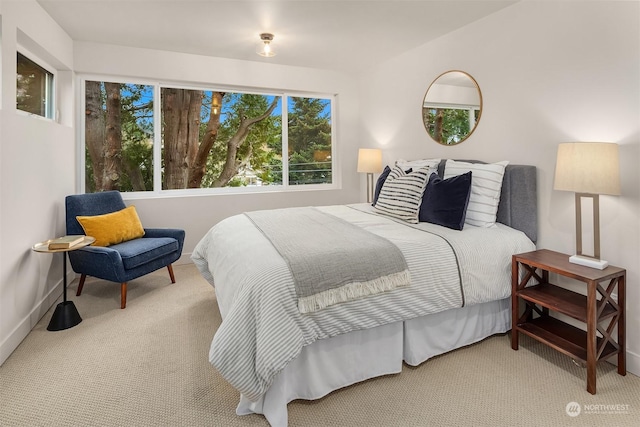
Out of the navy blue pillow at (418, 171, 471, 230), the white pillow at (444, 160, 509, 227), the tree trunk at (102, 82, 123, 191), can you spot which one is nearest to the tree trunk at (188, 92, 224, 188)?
the tree trunk at (102, 82, 123, 191)

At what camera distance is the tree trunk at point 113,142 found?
3.93 metres

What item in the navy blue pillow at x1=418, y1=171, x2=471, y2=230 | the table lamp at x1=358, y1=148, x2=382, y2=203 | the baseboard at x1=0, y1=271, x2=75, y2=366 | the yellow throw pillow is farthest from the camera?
the table lamp at x1=358, y1=148, x2=382, y2=203

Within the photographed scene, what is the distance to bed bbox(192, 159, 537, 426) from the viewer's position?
158 centimetres

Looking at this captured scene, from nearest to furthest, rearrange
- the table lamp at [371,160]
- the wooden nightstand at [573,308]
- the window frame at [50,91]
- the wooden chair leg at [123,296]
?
1. the wooden nightstand at [573,308]
2. the wooden chair leg at [123,296]
3. the window frame at [50,91]
4. the table lamp at [371,160]

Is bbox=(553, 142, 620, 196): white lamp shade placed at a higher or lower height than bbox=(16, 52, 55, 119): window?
lower

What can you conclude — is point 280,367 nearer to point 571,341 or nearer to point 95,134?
point 571,341

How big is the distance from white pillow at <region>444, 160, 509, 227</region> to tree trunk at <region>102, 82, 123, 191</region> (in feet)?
11.9

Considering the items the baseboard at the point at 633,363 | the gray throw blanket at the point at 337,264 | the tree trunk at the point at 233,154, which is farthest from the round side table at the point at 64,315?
the baseboard at the point at 633,363

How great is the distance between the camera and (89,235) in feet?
10.0

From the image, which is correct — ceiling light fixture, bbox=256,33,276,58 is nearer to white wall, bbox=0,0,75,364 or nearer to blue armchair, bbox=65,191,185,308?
white wall, bbox=0,0,75,364

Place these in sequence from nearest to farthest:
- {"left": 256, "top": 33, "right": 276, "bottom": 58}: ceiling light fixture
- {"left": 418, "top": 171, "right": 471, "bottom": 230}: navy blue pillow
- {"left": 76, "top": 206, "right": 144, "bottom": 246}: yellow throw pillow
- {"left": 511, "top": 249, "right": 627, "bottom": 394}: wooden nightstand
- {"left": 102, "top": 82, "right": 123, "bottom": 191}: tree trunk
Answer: {"left": 511, "top": 249, "right": 627, "bottom": 394}: wooden nightstand → {"left": 418, "top": 171, "right": 471, "bottom": 230}: navy blue pillow → {"left": 76, "top": 206, "right": 144, "bottom": 246}: yellow throw pillow → {"left": 256, "top": 33, "right": 276, "bottom": 58}: ceiling light fixture → {"left": 102, "top": 82, "right": 123, "bottom": 191}: tree trunk

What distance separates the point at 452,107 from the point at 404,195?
1136mm

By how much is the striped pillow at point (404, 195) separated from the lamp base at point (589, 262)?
3.25 ft

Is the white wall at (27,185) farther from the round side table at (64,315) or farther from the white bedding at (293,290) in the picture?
the white bedding at (293,290)
